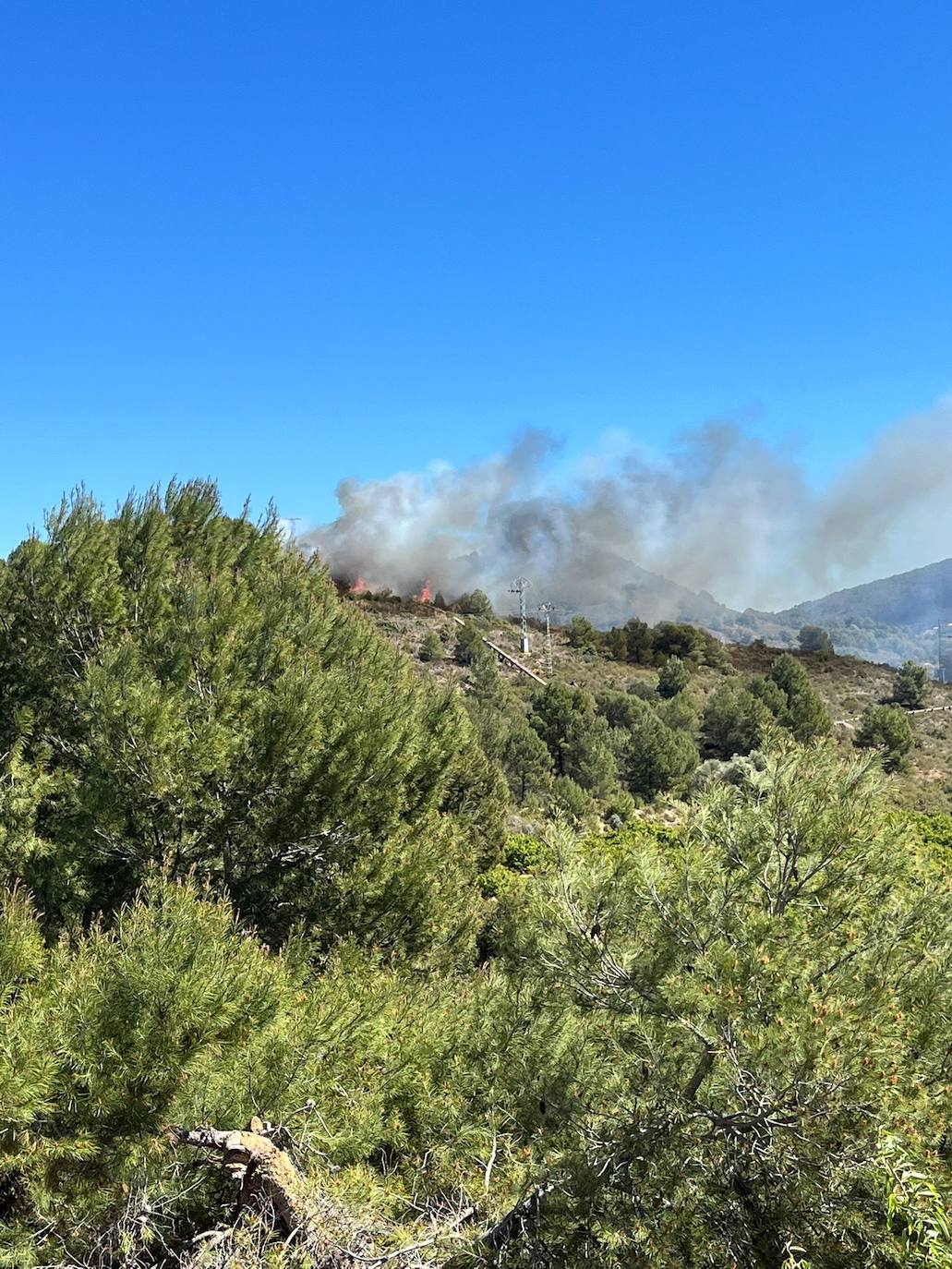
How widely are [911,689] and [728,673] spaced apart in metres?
10.5

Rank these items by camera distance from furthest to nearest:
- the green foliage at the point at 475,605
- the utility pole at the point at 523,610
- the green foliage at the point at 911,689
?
the green foliage at the point at 475,605, the utility pole at the point at 523,610, the green foliage at the point at 911,689

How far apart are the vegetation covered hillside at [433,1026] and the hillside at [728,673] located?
25478 millimetres

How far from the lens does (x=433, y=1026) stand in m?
6.45

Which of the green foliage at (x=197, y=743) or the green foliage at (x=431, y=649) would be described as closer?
the green foliage at (x=197, y=743)

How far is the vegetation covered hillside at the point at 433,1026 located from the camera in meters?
3.49

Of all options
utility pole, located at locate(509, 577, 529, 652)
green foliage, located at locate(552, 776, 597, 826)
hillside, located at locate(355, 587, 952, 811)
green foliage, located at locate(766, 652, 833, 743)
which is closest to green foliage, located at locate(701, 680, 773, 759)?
green foliage, located at locate(766, 652, 833, 743)

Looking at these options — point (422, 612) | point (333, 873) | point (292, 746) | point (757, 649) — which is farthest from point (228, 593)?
point (757, 649)

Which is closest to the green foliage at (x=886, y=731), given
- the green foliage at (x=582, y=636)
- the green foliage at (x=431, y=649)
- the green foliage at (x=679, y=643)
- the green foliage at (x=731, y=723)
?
the green foliage at (x=731, y=723)

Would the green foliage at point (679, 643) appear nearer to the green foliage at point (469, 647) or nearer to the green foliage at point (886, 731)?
the green foliage at point (469, 647)

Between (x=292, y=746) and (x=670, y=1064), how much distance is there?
17.9 ft

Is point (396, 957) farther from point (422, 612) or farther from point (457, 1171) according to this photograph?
point (422, 612)

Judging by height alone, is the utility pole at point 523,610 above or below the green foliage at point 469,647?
above

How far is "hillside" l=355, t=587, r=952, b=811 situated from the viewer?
35928 mm

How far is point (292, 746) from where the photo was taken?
8.45m
